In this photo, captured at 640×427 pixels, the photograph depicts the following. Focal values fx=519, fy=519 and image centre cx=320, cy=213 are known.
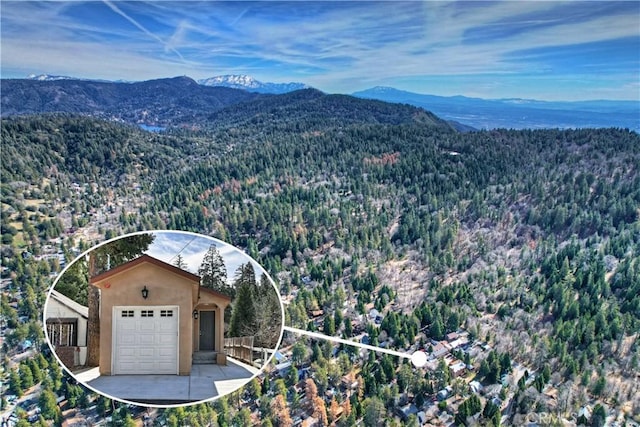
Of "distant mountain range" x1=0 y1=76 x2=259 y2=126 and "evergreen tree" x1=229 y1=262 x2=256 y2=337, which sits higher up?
"distant mountain range" x1=0 y1=76 x2=259 y2=126

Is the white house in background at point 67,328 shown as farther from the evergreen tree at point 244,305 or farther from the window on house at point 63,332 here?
the evergreen tree at point 244,305

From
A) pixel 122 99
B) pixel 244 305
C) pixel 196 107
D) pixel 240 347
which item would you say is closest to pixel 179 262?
pixel 244 305

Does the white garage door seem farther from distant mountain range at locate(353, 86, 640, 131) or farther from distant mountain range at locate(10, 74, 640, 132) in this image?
distant mountain range at locate(10, 74, 640, 132)

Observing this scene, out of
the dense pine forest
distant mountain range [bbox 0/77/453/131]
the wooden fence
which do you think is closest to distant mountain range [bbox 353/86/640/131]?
distant mountain range [bbox 0/77/453/131]

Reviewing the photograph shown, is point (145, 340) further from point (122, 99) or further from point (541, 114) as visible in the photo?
point (122, 99)

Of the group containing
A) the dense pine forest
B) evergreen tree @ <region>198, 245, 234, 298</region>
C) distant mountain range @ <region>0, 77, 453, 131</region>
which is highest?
distant mountain range @ <region>0, 77, 453, 131</region>

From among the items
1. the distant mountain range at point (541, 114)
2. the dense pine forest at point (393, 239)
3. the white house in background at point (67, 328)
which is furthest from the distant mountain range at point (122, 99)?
the white house in background at point (67, 328)

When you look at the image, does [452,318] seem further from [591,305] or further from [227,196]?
[227,196]
